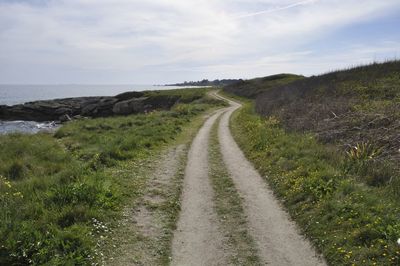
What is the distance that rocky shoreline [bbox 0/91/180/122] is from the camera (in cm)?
7775

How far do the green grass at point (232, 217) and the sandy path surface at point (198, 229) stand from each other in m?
0.20

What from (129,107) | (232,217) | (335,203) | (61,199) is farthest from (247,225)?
(129,107)

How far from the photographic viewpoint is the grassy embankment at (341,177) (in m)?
7.91

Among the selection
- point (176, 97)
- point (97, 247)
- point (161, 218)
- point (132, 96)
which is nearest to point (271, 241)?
point (161, 218)

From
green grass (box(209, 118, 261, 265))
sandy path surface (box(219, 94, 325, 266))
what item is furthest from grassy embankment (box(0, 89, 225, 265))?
sandy path surface (box(219, 94, 325, 266))

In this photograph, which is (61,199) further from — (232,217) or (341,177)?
(341,177)

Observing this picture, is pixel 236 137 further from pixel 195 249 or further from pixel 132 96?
pixel 132 96

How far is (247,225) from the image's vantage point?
9.71 m

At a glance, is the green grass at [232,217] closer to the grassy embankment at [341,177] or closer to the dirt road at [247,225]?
the dirt road at [247,225]

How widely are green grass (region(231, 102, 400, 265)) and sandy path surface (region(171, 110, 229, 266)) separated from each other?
2108 mm

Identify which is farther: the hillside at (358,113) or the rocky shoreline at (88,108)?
the rocky shoreline at (88,108)

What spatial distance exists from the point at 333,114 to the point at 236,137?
6.24 meters

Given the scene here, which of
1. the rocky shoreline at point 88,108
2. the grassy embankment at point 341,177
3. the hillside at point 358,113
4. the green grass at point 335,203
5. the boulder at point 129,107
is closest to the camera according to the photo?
the green grass at point 335,203

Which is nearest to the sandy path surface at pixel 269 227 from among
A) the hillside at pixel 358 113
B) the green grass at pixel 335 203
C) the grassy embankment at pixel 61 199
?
the green grass at pixel 335 203
